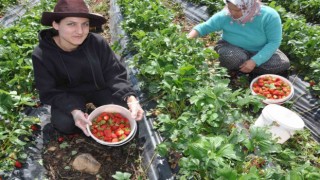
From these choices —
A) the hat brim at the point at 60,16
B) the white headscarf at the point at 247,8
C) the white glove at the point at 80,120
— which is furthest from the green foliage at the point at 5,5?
the white headscarf at the point at 247,8

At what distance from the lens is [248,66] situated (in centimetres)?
374

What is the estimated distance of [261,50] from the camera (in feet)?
12.1

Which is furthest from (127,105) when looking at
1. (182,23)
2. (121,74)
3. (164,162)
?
(182,23)

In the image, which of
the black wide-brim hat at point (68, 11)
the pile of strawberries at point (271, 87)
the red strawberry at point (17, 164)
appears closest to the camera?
the black wide-brim hat at point (68, 11)

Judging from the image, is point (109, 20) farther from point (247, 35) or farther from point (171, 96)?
point (171, 96)

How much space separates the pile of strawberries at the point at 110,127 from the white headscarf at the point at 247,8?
5.95 feet

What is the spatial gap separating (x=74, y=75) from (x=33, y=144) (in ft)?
2.67

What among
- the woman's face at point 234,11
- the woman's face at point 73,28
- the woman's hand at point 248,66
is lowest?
the woman's hand at point 248,66

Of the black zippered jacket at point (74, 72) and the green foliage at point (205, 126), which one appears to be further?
the black zippered jacket at point (74, 72)

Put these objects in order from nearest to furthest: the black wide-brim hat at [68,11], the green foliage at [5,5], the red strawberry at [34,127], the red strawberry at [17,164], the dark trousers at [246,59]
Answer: the black wide-brim hat at [68,11] < the red strawberry at [17,164] < the red strawberry at [34,127] < the dark trousers at [246,59] < the green foliage at [5,5]

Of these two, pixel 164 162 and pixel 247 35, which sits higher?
pixel 247 35

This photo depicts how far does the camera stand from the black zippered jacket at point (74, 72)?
2.73 metres

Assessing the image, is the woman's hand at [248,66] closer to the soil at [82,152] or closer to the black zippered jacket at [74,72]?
the black zippered jacket at [74,72]

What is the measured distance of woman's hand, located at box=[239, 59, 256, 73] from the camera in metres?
3.70
